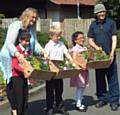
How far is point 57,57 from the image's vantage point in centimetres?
946

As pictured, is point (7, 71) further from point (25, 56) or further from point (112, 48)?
point (112, 48)

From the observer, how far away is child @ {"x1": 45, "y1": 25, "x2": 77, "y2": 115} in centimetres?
940

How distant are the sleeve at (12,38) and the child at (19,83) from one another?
131 millimetres

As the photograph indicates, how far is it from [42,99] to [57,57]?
220 cm

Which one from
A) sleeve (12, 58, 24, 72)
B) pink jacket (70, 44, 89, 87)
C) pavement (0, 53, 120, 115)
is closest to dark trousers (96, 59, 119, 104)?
pavement (0, 53, 120, 115)

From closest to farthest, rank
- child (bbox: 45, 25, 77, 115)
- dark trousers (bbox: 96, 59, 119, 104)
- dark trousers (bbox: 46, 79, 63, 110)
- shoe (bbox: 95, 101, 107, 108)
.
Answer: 1. child (bbox: 45, 25, 77, 115)
2. dark trousers (bbox: 46, 79, 63, 110)
3. dark trousers (bbox: 96, 59, 119, 104)
4. shoe (bbox: 95, 101, 107, 108)

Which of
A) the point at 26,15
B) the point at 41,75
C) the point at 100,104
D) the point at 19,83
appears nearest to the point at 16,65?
the point at 19,83

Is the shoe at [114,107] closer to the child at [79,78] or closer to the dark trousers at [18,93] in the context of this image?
the child at [79,78]

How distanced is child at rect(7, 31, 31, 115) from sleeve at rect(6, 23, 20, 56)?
131 millimetres

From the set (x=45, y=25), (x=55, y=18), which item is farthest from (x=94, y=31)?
(x=55, y=18)

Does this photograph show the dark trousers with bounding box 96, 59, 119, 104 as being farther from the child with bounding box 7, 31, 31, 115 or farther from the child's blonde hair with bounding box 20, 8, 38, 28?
the child's blonde hair with bounding box 20, 8, 38, 28

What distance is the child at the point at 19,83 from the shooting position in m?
8.45

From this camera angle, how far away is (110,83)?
10.2 metres

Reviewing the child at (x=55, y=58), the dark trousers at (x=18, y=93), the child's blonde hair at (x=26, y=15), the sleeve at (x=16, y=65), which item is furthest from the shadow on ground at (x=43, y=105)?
the child's blonde hair at (x=26, y=15)
